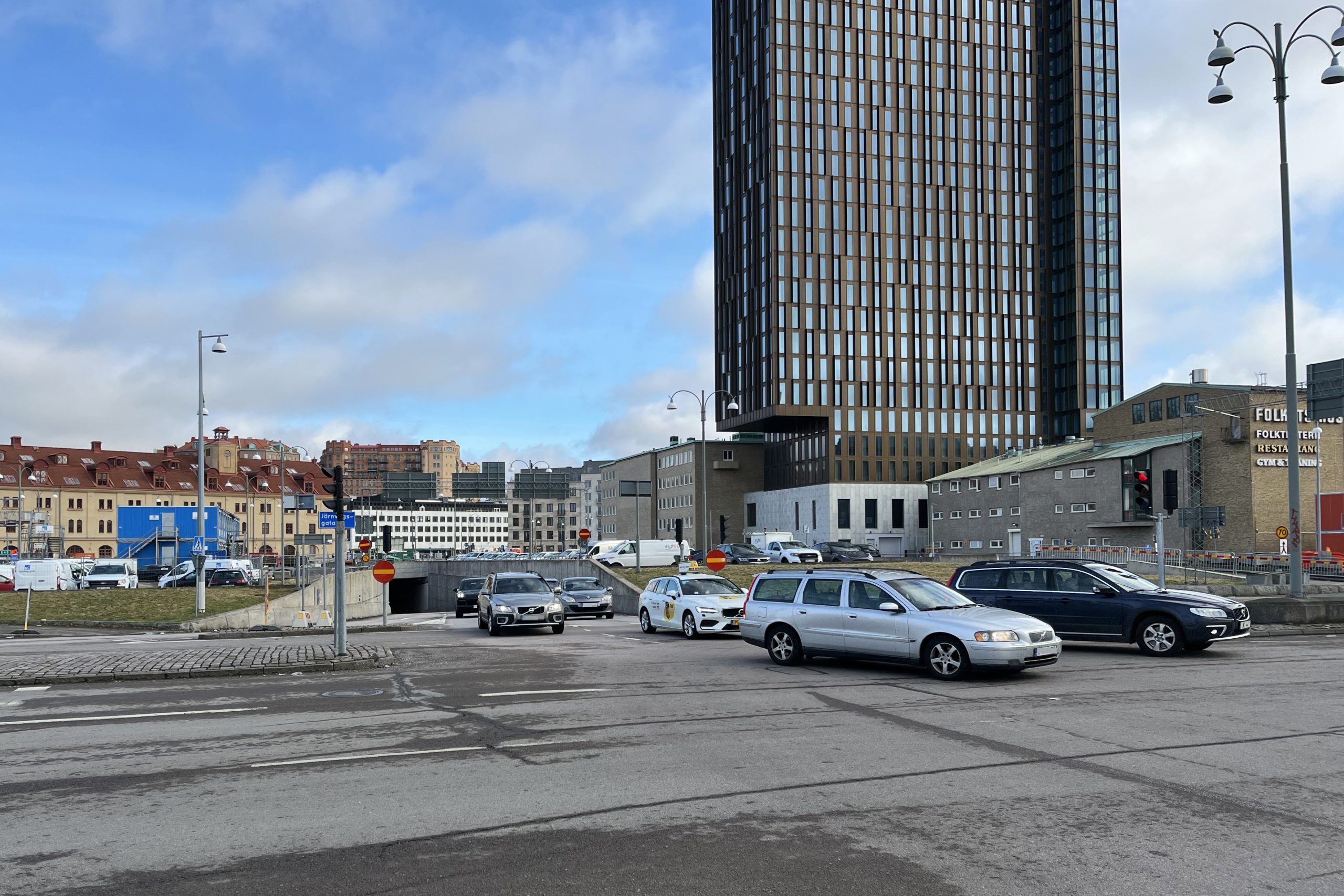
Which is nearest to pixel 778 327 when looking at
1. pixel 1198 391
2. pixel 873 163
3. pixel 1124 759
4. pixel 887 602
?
pixel 873 163

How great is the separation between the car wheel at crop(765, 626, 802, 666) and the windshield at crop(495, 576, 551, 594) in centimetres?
1131

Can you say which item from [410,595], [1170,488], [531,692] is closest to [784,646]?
[531,692]

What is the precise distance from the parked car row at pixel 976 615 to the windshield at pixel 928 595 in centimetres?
2

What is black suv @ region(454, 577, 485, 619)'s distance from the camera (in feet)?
138

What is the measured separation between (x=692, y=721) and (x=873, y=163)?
94.9m

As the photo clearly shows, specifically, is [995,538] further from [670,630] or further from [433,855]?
[433,855]

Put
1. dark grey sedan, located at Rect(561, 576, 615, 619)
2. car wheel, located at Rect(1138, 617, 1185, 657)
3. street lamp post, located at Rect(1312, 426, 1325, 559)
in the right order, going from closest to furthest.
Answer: car wheel, located at Rect(1138, 617, 1185, 657), dark grey sedan, located at Rect(561, 576, 615, 619), street lamp post, located at Rect(1312, 426, 1325, 559)

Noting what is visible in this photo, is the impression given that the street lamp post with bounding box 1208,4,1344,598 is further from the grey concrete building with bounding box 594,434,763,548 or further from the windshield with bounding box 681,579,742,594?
the grey concrete building with bounding box 594,434,763,548

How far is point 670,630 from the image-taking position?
25.9 m

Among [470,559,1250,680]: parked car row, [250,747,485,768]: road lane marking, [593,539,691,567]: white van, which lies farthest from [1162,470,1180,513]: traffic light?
[250,747,485,768]: road lane marking

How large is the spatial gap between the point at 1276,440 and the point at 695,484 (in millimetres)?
62031

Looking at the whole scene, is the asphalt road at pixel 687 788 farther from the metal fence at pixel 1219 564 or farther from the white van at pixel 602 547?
the white van at pixel 602 547

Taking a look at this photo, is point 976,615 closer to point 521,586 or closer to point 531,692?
point 531,692

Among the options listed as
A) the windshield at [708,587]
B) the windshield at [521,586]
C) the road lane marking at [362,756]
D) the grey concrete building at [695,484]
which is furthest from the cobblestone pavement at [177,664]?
the grey concrete building at [695,484]
